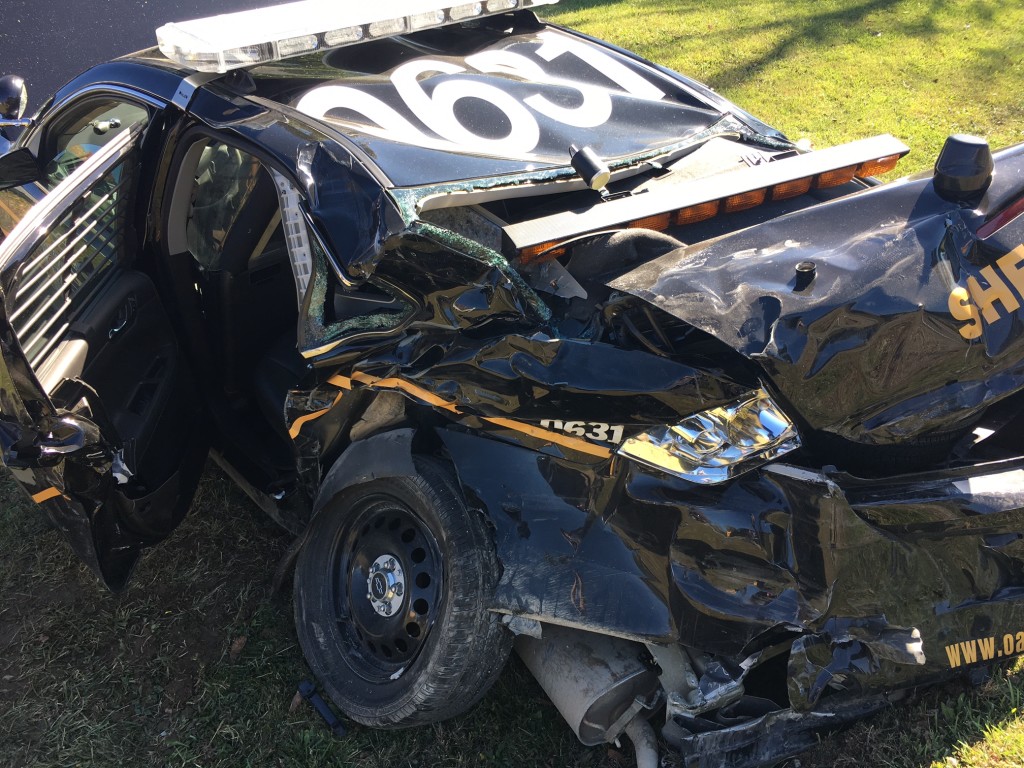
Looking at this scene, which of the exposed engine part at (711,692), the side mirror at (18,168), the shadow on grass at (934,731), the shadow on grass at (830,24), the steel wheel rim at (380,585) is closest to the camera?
the exposed engine part at (711,692)

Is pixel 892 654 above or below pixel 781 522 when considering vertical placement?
below

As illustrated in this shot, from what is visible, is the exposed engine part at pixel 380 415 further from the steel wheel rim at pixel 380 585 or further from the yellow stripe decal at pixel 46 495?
the yellow stripe decal at pixel 46 495

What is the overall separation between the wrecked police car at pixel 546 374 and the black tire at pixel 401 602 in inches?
0.4

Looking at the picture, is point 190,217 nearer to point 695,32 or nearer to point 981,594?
point 981,594

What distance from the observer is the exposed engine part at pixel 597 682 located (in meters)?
2.24

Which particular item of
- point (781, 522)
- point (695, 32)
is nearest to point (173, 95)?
point (781, 522)

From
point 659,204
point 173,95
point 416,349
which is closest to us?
point 416,349

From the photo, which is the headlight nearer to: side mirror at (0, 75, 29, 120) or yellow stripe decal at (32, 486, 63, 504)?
yellow stripe decal at (32, 486, 63, 504)

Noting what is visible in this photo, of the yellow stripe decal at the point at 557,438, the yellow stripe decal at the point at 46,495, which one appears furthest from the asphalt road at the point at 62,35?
the yellow stripe decal at the point at 557,438

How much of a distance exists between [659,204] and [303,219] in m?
0.98

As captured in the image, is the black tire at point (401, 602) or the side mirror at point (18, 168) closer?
the black tire at point (401, 602)

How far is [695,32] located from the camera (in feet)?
26.7

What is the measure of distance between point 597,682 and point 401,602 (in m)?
0.62

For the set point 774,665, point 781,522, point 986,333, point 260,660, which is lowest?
point 260,660
